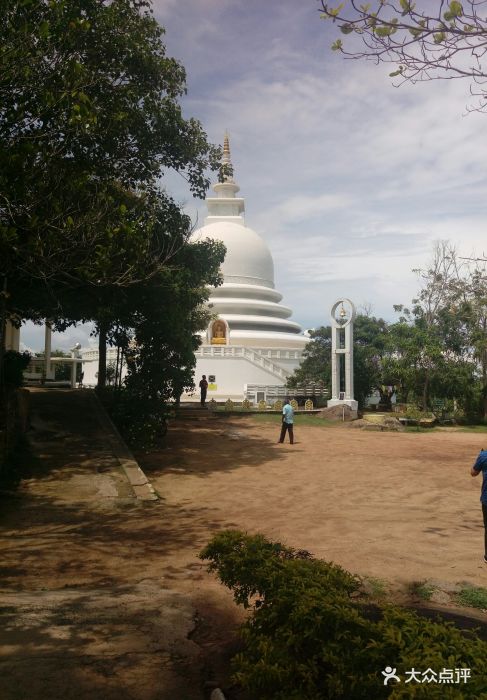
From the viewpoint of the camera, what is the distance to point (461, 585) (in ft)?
19.1

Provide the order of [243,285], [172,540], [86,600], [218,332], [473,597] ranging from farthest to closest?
[243,285] < [218,332] < [172,540] < [473,597] < [86,600]

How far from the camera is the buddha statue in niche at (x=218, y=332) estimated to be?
37053 mm

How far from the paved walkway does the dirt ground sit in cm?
1

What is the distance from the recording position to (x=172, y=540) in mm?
7629

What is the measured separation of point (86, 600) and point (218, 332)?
107 feet

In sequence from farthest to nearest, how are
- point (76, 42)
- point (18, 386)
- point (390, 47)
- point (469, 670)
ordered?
point (18, 386)
point (76, 42)
point (390, 47)
point (469, 670)

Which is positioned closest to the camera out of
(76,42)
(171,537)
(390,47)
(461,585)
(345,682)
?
(345,682)

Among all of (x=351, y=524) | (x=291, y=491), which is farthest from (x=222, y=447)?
(x=351, y=524)

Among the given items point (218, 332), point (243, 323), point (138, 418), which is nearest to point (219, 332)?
point (218, 332)

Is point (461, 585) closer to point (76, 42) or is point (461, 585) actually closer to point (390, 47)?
point (390, 47)

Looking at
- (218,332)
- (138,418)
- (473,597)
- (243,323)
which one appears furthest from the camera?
(243,323)

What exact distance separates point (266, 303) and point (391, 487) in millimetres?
29459

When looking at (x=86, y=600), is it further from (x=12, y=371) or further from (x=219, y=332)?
(x=219, y=332)

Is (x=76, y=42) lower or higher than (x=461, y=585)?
higher
